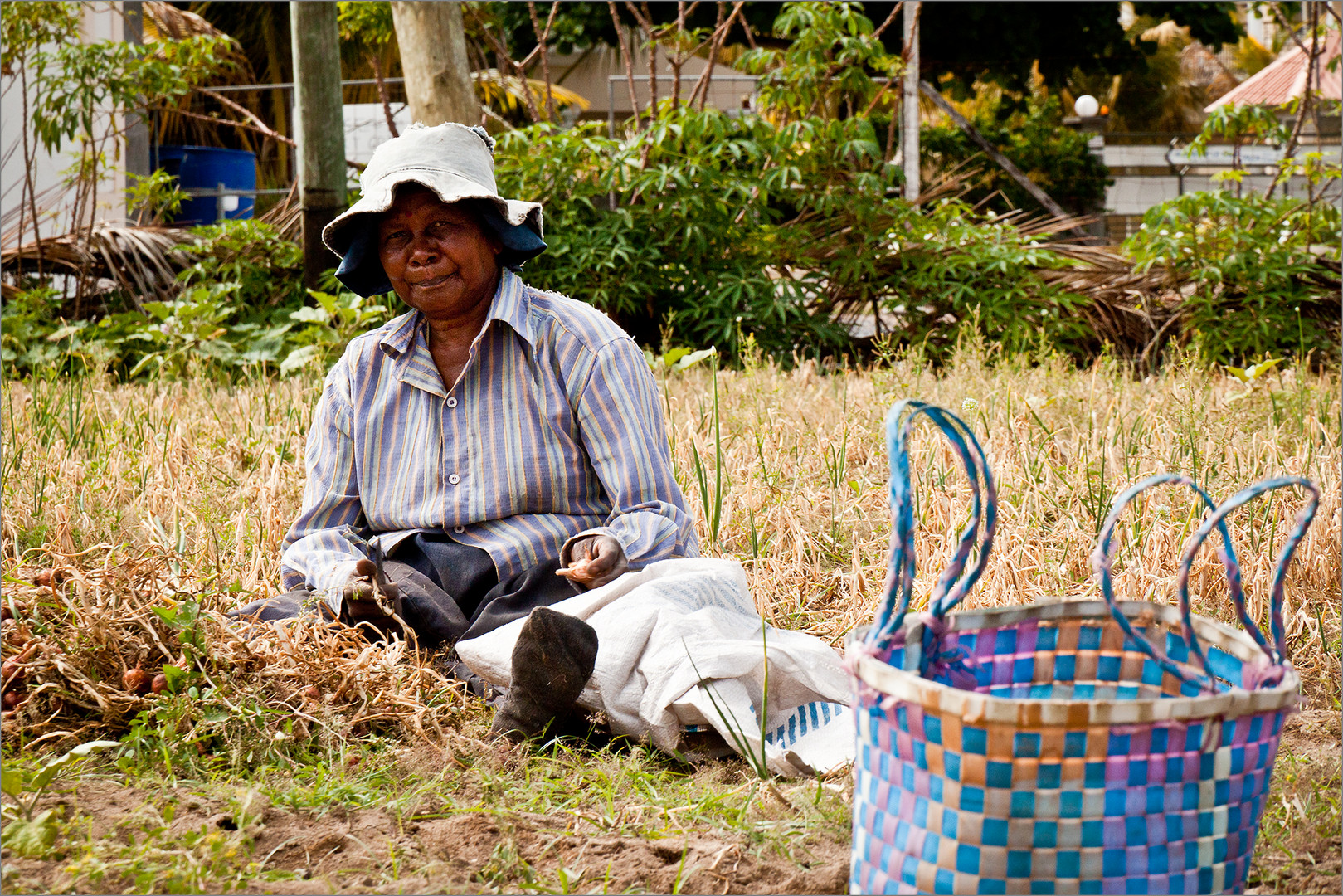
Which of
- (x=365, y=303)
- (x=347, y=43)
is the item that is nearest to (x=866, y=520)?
(x=365, y=303)

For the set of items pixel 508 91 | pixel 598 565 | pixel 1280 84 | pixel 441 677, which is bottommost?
pixel 441 677

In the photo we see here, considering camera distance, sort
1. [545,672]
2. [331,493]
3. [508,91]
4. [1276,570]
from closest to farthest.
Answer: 1. [1276,570]
2. [545,672]
3. [331,493]
4. [508,91]

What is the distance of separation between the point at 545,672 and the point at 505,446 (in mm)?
620

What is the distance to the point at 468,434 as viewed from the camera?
2.54 metres

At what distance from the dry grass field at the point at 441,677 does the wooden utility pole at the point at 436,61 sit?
2114mm

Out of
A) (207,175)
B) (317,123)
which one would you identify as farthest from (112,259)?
(207,175)

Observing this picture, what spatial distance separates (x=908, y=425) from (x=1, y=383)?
17.0ft

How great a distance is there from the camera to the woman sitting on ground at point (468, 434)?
2465mm

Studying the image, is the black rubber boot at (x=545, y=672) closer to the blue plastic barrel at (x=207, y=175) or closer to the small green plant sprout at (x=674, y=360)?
the small green plant sprout at (x=674, y=360)

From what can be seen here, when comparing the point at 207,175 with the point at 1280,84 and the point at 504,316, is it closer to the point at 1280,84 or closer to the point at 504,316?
the point at 504,316

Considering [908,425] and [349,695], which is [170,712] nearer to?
[349,695]

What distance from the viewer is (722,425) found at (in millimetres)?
4453

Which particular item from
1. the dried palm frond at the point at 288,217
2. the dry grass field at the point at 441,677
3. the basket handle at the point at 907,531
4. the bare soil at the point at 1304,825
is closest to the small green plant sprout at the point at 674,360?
the dry grass field at the point at 441,677

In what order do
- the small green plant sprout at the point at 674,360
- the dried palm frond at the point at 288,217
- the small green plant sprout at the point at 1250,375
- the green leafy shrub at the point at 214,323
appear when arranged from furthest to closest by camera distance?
the dried palm frond at the point at 288,217
the green leafy shrub at the point at 214,323
the small green plant sprout at the point at 674,360
the small green plant sprout at the point at 1250,375
